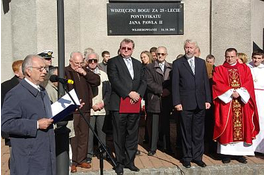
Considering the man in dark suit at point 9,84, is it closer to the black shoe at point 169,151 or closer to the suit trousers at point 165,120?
the suit trousers at point 165,120

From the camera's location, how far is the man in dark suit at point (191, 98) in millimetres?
6324

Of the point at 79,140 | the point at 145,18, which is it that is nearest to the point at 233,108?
the point at 79,140

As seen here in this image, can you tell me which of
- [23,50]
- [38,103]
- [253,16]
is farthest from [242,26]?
[38,103]

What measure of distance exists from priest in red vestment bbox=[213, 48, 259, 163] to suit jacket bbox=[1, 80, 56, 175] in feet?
11.6

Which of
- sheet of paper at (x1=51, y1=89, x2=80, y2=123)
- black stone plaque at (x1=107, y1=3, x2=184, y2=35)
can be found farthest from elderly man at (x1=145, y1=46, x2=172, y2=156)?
sheet of paper at (x1=51, y1=89, x2=80, y2=123)

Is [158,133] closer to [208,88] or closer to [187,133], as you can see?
[187,133]

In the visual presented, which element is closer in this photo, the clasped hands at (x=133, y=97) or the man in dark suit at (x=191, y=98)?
the clasped hands at (x=133, y=97)

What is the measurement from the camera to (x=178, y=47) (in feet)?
32.6

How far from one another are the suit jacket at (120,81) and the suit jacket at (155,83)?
2.28ft

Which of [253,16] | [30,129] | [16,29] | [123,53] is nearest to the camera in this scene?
[30,129]

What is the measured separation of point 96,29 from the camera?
9.66 m

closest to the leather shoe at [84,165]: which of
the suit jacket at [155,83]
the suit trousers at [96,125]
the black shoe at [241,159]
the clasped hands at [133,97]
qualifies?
the suit trousers at [96,125]

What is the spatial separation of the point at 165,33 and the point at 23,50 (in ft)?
11.8

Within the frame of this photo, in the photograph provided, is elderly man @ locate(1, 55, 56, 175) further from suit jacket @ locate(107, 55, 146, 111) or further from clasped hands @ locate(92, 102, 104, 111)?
clasped hands @ locate(92, 102, 104, 111)
